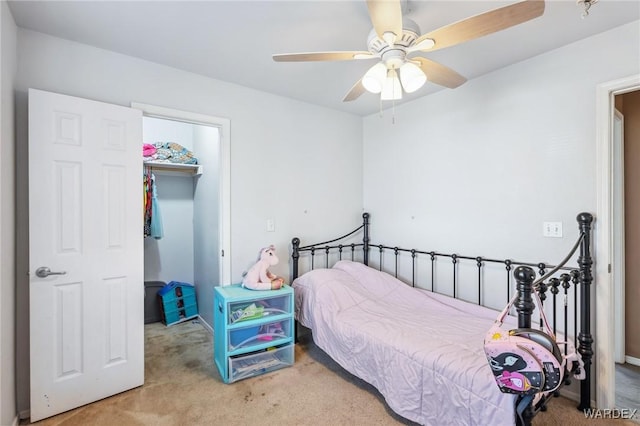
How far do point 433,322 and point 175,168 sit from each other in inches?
124

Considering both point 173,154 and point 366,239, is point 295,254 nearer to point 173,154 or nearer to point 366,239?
point 366,239

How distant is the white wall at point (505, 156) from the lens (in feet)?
6.62

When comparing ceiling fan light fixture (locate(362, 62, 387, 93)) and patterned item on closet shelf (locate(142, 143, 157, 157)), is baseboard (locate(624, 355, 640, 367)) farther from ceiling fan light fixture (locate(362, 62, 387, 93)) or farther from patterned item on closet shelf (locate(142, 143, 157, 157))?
patterned item on closet shelf (locate(142, 143, 157, 157))

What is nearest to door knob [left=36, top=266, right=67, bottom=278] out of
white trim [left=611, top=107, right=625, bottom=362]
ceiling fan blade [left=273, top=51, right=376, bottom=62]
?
ceiling fan blade [left=273, top=51, right=376, bottom=62]

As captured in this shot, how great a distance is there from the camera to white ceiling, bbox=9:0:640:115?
1.68 meters

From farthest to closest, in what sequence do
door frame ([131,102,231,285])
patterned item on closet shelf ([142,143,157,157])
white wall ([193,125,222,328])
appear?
patterned item on closet shelf ([142,143,157,157])
white wall ([193,125,222,328])
door frame ([131,102,231,285])

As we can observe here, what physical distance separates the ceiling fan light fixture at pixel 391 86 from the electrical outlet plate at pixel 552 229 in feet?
4.79

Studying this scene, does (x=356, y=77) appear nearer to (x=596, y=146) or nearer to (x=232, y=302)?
(x=596, y=146)

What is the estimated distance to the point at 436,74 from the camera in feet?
5.77

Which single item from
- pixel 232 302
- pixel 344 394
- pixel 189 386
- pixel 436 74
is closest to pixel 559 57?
pixel 436 74

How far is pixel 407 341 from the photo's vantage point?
1.88 metres

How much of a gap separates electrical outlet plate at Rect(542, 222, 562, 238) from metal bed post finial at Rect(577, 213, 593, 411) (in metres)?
0.19

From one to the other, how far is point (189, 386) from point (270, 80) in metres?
2.53

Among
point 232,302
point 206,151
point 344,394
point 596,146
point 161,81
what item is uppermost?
point 161,81
